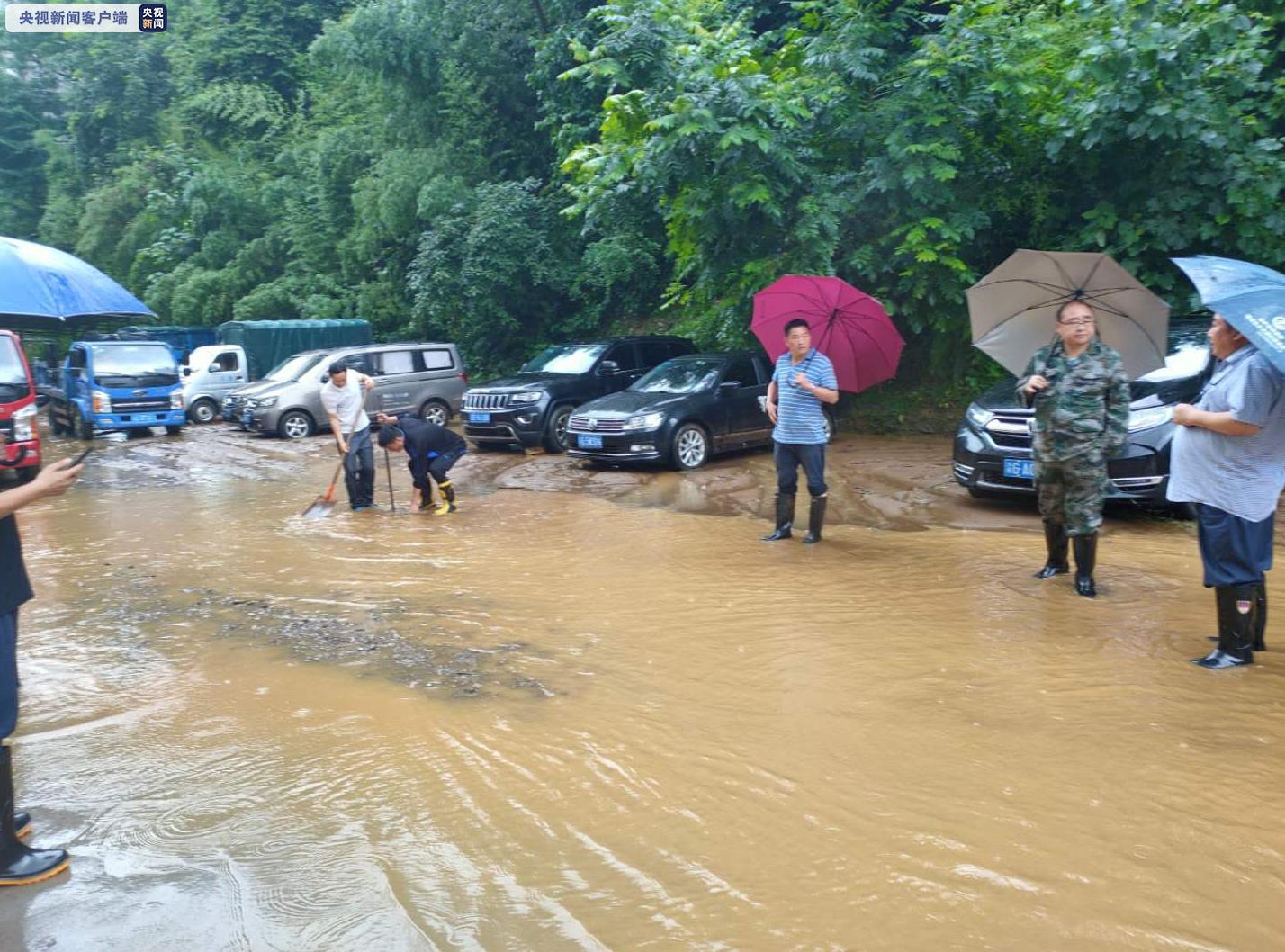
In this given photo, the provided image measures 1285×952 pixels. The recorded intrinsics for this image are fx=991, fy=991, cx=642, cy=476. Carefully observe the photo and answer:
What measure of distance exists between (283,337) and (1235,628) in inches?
868

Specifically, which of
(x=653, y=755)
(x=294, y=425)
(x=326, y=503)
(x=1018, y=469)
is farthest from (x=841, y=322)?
(x=294, y=425)

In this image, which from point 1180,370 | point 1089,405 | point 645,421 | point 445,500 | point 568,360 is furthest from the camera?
point 568,360

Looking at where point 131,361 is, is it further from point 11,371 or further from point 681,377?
point 681,377

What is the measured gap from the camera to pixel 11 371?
11.0 m

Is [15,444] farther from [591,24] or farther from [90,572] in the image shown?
[591,24]

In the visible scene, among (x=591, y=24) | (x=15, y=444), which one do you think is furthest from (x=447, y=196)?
(x=15, y=444)

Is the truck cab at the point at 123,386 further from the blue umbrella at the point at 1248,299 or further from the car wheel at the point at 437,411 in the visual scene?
the blue umbrella at the point at 1248,299

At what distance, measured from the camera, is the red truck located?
10.7 m

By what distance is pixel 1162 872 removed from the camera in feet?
10.1

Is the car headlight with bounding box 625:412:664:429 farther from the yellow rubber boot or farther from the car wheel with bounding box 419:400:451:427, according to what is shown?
the car wheel with bounding box 419:400:451:427

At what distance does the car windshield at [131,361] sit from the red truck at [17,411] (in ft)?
21.5

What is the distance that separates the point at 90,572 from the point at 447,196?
47.9 feet

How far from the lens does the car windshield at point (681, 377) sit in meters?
12.3

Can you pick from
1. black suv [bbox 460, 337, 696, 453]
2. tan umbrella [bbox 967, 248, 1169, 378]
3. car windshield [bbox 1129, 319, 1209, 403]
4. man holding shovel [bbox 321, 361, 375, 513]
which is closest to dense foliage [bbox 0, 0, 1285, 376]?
black suv [bbox 460, 337, 696, 453]
